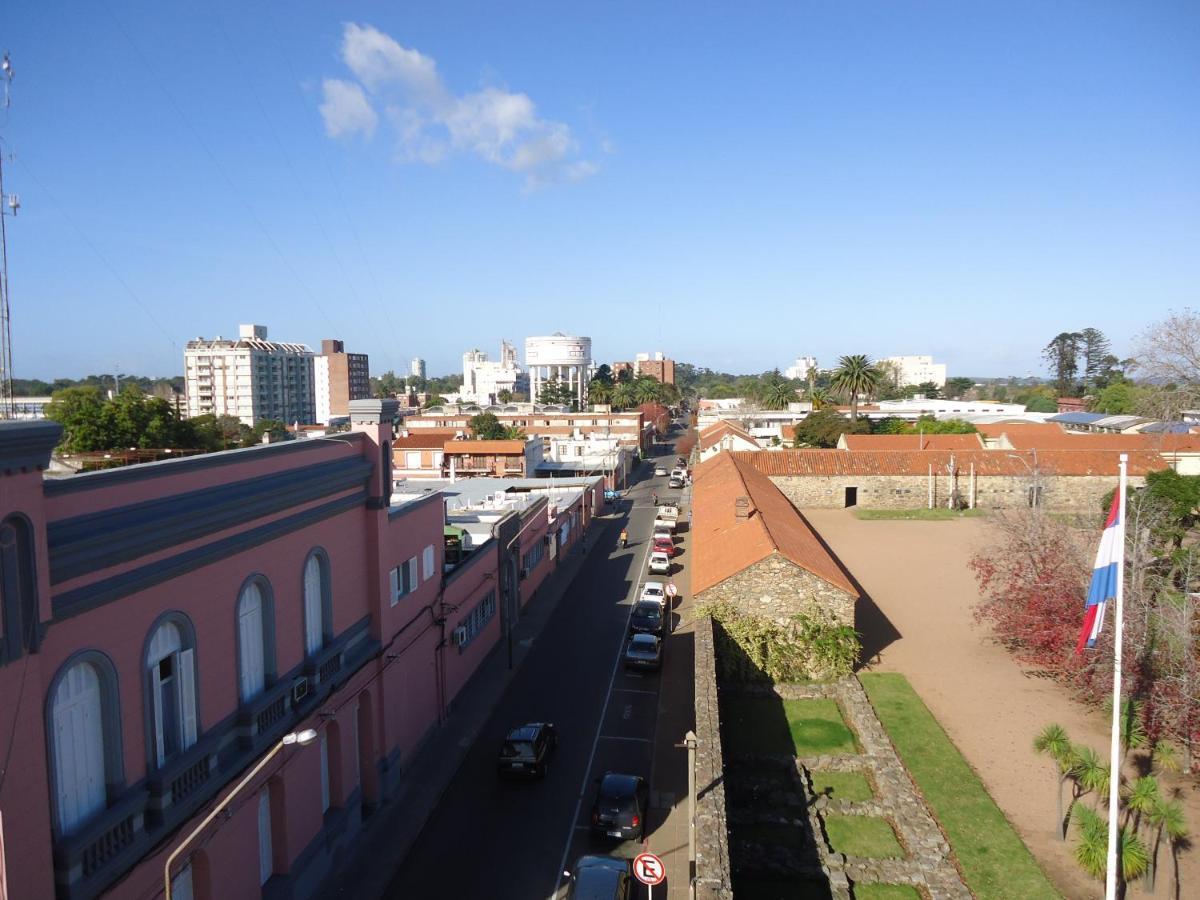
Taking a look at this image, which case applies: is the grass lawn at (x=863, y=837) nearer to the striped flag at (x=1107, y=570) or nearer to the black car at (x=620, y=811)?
the black car at (x=620, y=811)

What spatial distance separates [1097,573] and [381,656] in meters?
13.9

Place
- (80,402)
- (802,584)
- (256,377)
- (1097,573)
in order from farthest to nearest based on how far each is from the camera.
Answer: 1. (256,377)
2. (80,402)
3. (802,584)
4. (1097,573)

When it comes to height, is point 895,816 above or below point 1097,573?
below

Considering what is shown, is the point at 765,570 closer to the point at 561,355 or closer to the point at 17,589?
the point at 17,589

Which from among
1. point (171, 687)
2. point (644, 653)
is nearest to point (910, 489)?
point (644, 653)

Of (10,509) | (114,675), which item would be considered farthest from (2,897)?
(10,509)

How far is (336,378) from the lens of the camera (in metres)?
122

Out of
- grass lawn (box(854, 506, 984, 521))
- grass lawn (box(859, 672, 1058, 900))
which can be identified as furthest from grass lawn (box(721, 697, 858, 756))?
grass lawn (box(854, 506, 984, 521))

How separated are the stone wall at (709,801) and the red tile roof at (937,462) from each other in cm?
3651

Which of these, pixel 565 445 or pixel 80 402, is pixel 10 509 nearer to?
pixel 80 402

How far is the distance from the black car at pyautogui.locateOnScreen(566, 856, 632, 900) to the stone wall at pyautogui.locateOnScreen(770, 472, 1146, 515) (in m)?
42.8

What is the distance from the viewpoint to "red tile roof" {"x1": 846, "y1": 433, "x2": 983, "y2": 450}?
64.4m

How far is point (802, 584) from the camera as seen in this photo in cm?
2416

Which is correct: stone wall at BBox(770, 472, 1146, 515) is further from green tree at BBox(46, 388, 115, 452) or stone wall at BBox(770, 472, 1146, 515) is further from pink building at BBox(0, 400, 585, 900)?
pink building at BBox(0, 400, 585, 900)
